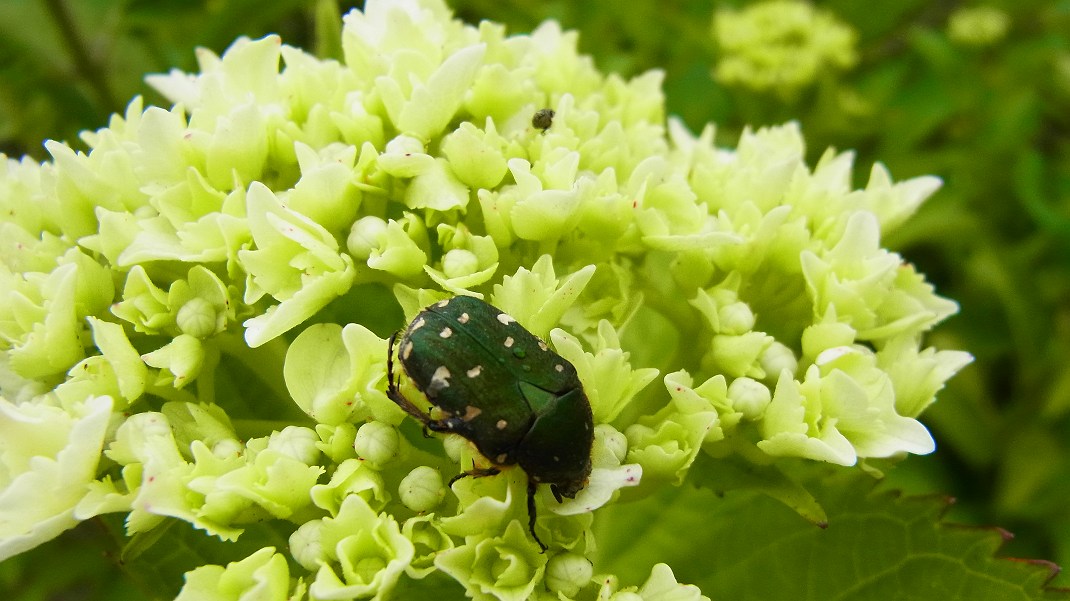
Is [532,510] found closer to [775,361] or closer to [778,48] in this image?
[775,361]

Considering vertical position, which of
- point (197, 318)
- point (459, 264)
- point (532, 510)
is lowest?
point (532, 510)

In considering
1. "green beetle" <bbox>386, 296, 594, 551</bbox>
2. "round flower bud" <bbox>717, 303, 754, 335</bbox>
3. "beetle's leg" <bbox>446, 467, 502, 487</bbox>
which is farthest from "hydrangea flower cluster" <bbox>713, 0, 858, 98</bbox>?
"beetle's leg" <bbox>446, 467, 502, 487</bbox>

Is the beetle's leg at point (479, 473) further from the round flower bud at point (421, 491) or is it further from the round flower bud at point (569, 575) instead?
the round flower bud at point (569, 575)

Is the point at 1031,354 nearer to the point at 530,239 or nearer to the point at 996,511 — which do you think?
the point at 996,511

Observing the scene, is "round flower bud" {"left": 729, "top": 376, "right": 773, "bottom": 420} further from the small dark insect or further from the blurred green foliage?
the blurred green foliage

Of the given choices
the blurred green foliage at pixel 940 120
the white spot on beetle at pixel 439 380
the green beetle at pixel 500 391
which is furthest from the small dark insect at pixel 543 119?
the blurred green foliage at pixel 940 120

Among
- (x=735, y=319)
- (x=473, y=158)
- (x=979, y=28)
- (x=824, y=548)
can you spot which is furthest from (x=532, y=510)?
(x=979, y=28)
